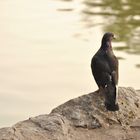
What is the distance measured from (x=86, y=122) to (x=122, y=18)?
13.1 m

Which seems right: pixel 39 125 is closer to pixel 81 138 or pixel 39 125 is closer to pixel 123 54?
pixel 81 138

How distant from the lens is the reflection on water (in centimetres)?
1807

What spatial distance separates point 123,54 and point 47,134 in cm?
896

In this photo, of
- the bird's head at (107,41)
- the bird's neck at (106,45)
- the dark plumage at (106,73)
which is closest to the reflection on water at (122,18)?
the bird's head at (107,41)

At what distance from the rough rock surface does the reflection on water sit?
8.42m

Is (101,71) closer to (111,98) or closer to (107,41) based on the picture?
(111,98)

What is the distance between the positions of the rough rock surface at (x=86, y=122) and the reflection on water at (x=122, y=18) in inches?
332

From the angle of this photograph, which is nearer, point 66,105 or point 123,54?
point 66,105

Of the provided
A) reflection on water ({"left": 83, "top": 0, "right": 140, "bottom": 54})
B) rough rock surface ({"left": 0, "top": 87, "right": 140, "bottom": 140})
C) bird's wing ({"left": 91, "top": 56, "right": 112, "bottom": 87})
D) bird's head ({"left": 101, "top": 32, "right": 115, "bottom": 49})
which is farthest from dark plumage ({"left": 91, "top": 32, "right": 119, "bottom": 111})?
reflection on water ({"left": 83, "top": 0, "right": 140, "bottom": 54})

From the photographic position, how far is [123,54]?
16391 mm

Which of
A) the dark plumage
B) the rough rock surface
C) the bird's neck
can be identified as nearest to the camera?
the rough rock surface

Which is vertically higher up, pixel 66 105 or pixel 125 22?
pixel 66 105

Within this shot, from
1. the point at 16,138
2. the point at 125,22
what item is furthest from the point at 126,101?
the point at 125,22

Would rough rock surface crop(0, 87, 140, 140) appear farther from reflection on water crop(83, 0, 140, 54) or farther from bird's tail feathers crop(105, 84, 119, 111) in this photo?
reflection on water crop(83, 0, 140, 54)
